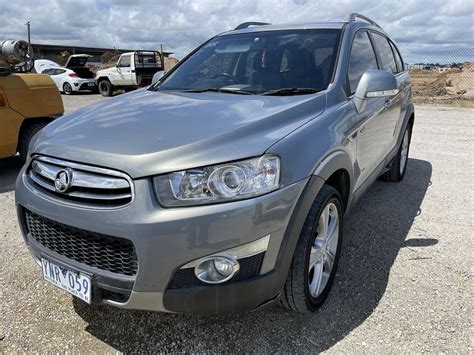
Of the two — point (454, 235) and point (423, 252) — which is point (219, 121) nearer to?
point (423, 252)

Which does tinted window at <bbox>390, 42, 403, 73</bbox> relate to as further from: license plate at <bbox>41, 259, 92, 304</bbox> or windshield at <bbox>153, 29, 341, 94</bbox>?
license plate at <bbox>41, 259, 92, 304</bbox>

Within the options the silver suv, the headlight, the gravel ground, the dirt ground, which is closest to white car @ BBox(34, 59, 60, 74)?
the dirt ground

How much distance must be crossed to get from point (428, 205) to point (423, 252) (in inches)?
46.0

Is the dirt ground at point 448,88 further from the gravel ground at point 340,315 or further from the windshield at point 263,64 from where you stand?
the windshield at point 263,64

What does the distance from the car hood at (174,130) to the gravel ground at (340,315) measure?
994mm

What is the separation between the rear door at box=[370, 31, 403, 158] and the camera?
3676mm

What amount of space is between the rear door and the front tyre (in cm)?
131

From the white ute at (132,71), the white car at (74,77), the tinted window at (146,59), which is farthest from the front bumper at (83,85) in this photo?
the tinted window at (146,59)

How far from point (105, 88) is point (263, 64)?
1643cm

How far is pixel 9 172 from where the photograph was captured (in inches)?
213

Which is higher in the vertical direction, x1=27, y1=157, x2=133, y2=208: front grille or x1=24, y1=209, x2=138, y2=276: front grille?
x1=27, y1=157, x2=133, y2=208: front grille

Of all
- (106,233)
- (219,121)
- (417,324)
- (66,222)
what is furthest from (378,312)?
(66,222)

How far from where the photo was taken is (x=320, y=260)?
2.46 meters

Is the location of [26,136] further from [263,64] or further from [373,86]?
[373,86]
